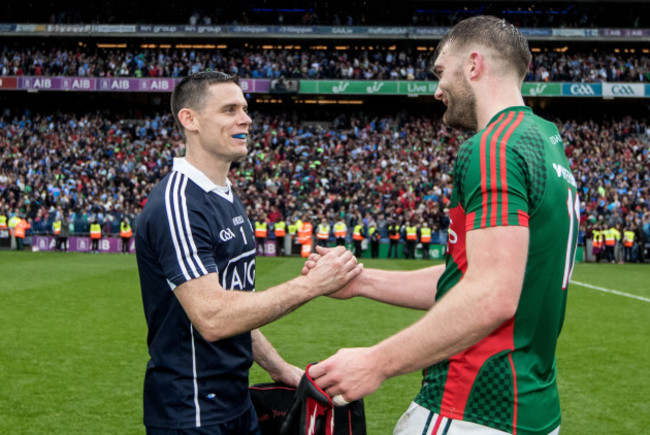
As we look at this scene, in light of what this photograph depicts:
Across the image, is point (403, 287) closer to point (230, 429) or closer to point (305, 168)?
point (230, 429)

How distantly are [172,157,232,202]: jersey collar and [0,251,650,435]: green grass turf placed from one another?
3277 mm

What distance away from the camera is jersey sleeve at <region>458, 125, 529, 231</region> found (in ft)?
6.47

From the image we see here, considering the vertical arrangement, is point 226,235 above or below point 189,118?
below

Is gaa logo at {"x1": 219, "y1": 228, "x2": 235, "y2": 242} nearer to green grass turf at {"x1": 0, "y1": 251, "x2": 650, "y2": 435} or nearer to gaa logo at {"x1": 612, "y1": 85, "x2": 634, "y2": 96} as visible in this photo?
green grass turf at {"x1": 0, "y1": 251, "x2": 650, "y2": 435}

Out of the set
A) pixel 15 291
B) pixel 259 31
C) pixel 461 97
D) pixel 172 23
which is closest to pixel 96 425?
pixel 461 97

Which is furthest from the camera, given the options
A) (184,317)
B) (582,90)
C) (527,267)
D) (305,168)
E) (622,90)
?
(582,90)

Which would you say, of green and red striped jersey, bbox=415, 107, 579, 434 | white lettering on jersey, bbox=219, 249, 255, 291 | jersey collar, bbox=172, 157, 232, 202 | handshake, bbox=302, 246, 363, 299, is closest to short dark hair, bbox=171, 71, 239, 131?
jersey collar, bbox=172, 157, 232, 202

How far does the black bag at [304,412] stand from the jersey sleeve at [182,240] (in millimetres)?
651

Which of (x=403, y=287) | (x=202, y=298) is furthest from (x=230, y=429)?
(x=403, y=287)

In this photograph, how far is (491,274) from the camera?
6.31 feet

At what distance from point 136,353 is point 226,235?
613 cm

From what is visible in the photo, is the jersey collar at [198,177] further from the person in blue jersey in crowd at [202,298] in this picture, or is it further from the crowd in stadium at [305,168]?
the crowd in stadium at [305,168]

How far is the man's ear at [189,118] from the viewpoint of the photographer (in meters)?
3.31

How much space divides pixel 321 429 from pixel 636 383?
20.2 feet
